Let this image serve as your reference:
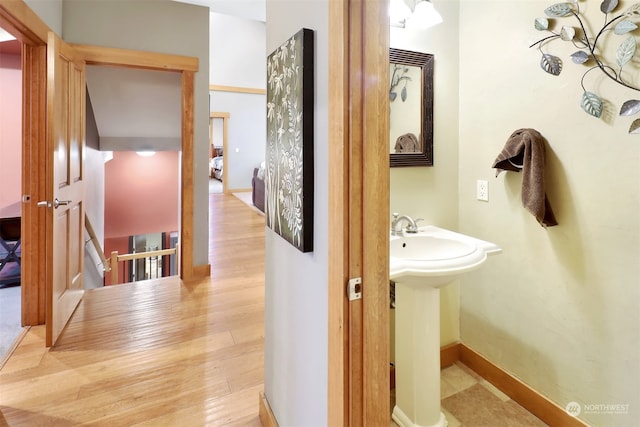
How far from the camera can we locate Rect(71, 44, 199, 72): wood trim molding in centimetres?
279

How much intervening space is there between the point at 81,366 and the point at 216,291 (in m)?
1.22

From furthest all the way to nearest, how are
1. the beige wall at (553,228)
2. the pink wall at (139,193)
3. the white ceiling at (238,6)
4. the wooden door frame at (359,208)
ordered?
the pink wall at (139,193), the white ceiling at (238,6), the beige wall at (553,228), the wooden door frame at (359,208)

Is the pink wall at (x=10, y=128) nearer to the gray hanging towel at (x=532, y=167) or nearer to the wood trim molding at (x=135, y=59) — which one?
the wood trim molding at (x=135, y=59)

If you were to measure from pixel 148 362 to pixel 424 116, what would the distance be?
2089mm

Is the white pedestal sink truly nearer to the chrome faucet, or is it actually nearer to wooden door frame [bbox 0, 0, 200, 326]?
the chrome faucet

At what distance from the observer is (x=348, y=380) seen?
0.88 m

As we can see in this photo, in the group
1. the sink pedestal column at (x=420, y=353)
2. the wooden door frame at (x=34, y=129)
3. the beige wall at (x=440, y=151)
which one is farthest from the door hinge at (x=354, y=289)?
the wooden door frame at (x=34, y=129)

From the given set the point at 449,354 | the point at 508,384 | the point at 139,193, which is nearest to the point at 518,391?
the point at 508,384

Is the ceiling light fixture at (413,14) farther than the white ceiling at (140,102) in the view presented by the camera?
No

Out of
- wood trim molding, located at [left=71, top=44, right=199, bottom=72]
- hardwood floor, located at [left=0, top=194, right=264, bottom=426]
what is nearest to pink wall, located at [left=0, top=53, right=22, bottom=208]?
wood trim molding, located at [left=71, top=44, right=199, bottom=72]

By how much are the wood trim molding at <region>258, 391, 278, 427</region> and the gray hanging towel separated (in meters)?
1.44

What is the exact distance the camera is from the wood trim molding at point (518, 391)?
1.65 m

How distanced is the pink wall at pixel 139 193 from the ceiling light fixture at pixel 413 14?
4.89m

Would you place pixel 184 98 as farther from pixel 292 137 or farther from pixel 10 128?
pixel 292 137
